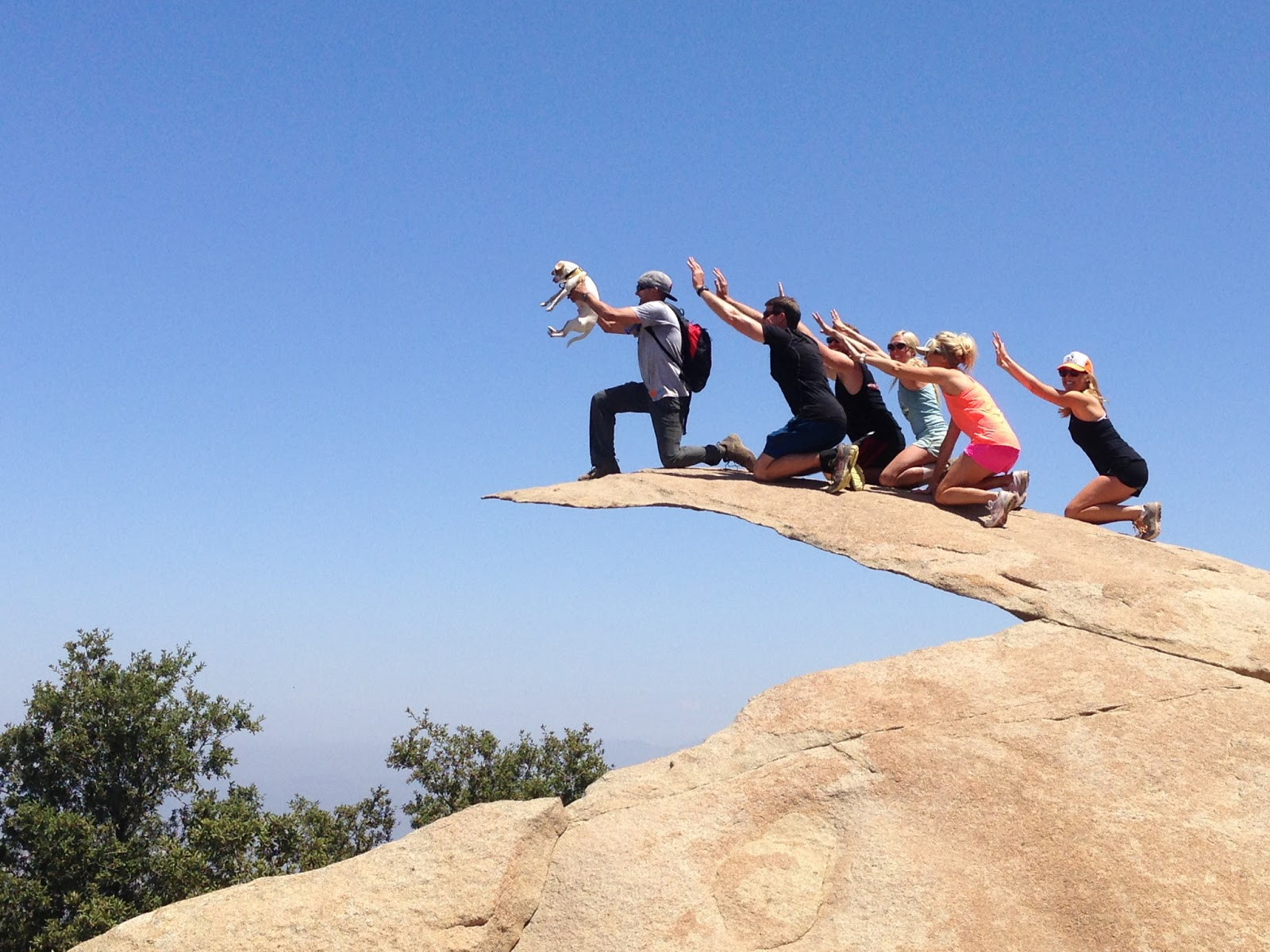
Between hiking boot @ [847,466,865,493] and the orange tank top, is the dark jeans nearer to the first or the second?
hiking boot @ [847,466,865,493]

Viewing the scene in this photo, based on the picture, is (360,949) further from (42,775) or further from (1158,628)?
(42,775)

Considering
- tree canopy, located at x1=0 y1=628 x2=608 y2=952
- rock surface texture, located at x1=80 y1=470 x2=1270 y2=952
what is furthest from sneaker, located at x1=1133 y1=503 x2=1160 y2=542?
tree canopy, located at x1=0 y1=628 x2=608 y2=952

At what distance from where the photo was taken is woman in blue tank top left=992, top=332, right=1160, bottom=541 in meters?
10.9

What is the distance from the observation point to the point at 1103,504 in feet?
36.9

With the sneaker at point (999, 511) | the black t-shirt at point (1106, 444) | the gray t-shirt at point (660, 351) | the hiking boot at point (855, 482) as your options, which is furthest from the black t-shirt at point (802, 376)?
the black t-shirt at point (1106, 444)

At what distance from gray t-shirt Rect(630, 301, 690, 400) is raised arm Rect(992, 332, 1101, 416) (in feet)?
10.3

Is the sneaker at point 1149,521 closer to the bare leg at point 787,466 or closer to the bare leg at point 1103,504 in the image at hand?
A: the bare leg at point 1103,504

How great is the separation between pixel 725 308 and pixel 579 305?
1.55 meters

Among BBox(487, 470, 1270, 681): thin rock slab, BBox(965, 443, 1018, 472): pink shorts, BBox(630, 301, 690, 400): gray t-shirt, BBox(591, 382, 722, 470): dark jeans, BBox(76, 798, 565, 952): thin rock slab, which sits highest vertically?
BBox(630, 301, 690, 400): gray t-shirt

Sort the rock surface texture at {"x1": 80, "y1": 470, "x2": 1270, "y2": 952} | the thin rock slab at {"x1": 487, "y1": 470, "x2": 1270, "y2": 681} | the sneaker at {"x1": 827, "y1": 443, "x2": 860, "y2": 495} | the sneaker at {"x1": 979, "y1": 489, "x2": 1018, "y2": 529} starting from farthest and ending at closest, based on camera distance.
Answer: the sneaker at {"x1": 827, "y1": 443, "x2": 860, "y2": 495} < the sneaker at {"x1": 979, "y1": 489, "x2": 1018, "y2": 529} < the thin rock slab at {"x1": 487, "y1": 470, "x2": 1270, "y2": 681} < the rock surface texture at {"x1": 80, "y1": 470, "x2": 1270, "y2": 952}

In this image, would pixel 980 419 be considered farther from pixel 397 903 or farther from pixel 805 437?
pixel 397 903

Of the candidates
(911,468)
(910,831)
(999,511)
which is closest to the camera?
(910,831)

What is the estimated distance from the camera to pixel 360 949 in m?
7.14

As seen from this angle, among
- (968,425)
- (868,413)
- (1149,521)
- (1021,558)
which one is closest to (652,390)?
(868,413)
